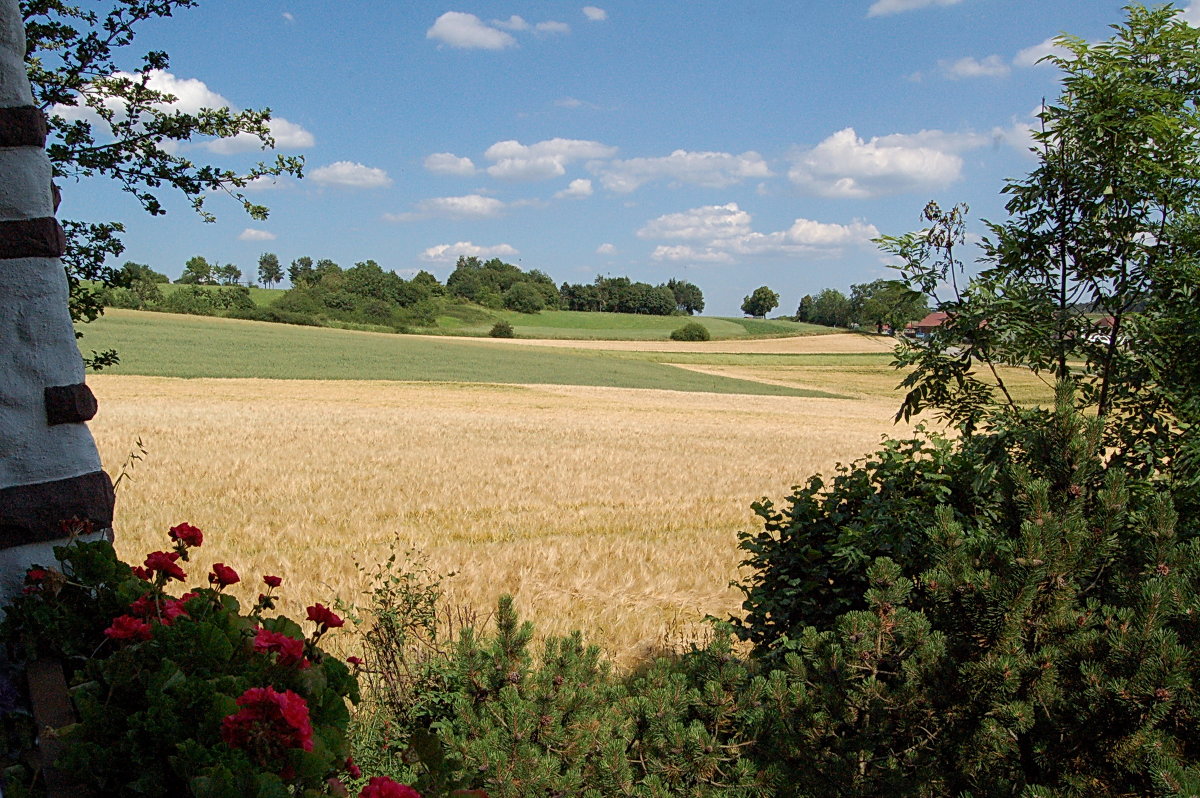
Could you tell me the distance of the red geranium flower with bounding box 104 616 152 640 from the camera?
2.24 meters

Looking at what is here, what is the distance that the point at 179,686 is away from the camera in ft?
6.70

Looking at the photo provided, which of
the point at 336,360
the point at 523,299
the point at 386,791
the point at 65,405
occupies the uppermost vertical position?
the point at 523,299

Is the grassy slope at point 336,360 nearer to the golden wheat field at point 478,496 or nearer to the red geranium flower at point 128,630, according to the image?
the golden wheat field at point 478,496

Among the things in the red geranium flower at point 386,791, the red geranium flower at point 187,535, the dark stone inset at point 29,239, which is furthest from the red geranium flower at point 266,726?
the dark stone inset at point 29,239

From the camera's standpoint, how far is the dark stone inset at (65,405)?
3.22m

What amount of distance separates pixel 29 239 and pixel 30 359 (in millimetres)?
465

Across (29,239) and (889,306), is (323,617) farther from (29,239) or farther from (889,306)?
(889,306)

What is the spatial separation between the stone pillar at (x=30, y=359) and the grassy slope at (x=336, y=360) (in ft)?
122

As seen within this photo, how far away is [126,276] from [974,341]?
5648mm

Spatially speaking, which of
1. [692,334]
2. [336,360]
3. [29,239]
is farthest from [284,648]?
[692,334]

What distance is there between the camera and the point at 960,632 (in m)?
3.03

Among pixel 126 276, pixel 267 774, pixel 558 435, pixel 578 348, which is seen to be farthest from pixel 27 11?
pixel 578 348

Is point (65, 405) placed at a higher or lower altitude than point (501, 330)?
lower

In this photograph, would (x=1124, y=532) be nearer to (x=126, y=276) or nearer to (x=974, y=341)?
(x=974, y=341)
